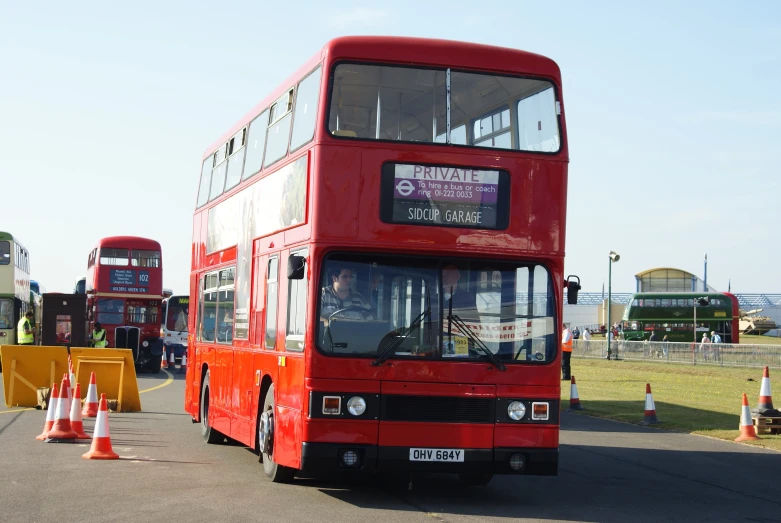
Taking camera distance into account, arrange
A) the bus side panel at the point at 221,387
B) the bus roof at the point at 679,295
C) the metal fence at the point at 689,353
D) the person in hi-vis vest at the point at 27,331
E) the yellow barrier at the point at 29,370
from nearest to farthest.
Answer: the bus side panel at the point at 221,387 < the yellow barrier at the point at 29,370 < the person in hi-vis vest at the point at 27,331 < the metal fence at the point at 689,353 < the bus roof at the point at 679,295

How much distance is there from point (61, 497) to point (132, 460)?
3125 mm

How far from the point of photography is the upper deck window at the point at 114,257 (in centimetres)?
4065

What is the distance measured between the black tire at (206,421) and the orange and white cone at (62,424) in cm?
182

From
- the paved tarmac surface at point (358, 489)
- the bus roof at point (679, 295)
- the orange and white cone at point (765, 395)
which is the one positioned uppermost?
the bus roof at point (679, 295)

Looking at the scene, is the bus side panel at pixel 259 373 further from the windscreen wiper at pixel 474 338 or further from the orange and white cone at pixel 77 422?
the orange and white cone at pixel 77 422

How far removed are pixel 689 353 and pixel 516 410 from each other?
4419 centimetres

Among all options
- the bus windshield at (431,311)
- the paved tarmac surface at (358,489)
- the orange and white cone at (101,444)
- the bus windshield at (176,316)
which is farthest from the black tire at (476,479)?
the bus windshield at (176,316)

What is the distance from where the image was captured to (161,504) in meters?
10.0

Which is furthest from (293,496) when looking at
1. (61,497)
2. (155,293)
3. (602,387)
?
(155,293)

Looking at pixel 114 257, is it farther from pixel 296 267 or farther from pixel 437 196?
pixel 437 196

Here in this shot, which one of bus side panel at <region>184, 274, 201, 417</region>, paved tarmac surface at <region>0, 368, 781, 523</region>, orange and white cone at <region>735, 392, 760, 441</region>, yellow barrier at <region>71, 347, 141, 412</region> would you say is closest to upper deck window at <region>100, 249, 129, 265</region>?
yellow barrier at <region>71, 347, 141, 412</region>

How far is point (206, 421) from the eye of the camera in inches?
643

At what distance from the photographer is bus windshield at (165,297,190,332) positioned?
45031 millimetres

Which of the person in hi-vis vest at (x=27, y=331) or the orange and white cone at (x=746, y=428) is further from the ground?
the person in hi-vis vest at (x=27, y=331)
